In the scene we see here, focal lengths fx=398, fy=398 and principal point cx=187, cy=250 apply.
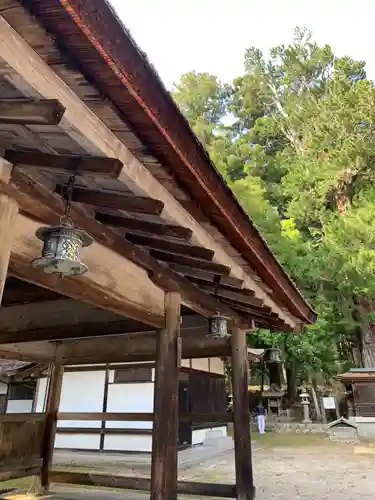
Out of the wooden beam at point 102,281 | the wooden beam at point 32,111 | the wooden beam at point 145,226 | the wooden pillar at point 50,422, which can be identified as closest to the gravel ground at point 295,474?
the wooden pillar at point 50,422

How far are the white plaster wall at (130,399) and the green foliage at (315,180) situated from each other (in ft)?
27.2

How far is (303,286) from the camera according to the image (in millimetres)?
19547

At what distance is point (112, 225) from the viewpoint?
124 inches

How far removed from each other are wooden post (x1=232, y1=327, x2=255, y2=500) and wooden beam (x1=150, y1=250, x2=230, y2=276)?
2245 mm

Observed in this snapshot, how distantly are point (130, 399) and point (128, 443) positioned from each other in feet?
3.73

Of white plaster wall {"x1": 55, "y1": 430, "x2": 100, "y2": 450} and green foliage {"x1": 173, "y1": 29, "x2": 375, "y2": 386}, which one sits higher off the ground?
green foliage {"x1": 173, "y1": 29, "x2": 375, "y2": 386}

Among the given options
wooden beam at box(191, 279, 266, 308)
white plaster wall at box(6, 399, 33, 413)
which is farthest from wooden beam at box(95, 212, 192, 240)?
white plaster wall at box(6, 399, 33, 413)

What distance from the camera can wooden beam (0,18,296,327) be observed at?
4.72 feet

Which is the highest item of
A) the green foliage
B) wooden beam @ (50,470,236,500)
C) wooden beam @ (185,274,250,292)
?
the green foliage

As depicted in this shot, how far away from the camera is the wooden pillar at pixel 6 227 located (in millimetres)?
2055

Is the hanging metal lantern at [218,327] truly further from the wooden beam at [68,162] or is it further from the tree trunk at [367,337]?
the tree trunk at [367,337]

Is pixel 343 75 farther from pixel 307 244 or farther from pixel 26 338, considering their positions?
pixel 26 338

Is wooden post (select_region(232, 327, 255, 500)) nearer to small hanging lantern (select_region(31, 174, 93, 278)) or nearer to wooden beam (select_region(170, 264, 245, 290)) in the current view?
wooden beam (select_region(170, 264, 245, 290))

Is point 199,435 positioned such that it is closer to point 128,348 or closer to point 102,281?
point 128,348
